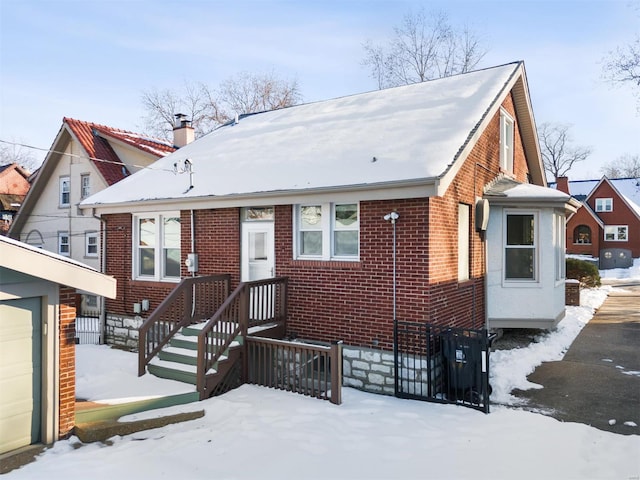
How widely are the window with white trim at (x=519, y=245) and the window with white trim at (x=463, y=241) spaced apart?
135 cm

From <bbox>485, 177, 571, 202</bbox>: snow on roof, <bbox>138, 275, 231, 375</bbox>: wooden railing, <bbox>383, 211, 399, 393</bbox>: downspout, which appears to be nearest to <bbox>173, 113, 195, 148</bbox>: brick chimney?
<bbox>138, 275, 231, 375</bbox>: wooden railing

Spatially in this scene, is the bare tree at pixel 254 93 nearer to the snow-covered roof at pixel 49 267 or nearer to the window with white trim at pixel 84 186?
the window with white trim at pixel 84 186

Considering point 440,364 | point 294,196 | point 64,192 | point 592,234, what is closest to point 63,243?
point 64,192

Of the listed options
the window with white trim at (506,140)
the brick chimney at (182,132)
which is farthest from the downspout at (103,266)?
the window with white trim at (506,140)

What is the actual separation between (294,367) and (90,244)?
16.3 m

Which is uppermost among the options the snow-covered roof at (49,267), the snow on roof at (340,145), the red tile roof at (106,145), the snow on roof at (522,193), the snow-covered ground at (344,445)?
the red tile roof at (106,145)

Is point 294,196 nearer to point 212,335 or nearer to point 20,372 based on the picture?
point 212,335

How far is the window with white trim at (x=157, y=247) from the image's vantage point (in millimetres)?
11430

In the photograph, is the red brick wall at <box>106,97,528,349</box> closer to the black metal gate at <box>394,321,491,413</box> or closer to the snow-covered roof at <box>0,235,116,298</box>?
the black metal gate at <box>394,321,491,413</box>

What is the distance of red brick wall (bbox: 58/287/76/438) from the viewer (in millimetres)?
6094

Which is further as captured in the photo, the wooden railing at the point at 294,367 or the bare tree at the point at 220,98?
the bare tree at the point at 220,98

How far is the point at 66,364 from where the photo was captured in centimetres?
616

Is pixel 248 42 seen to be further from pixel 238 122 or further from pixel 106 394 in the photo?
pixel 106 394

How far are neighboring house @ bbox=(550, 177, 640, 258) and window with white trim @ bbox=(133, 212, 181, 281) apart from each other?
3269 centimetres
